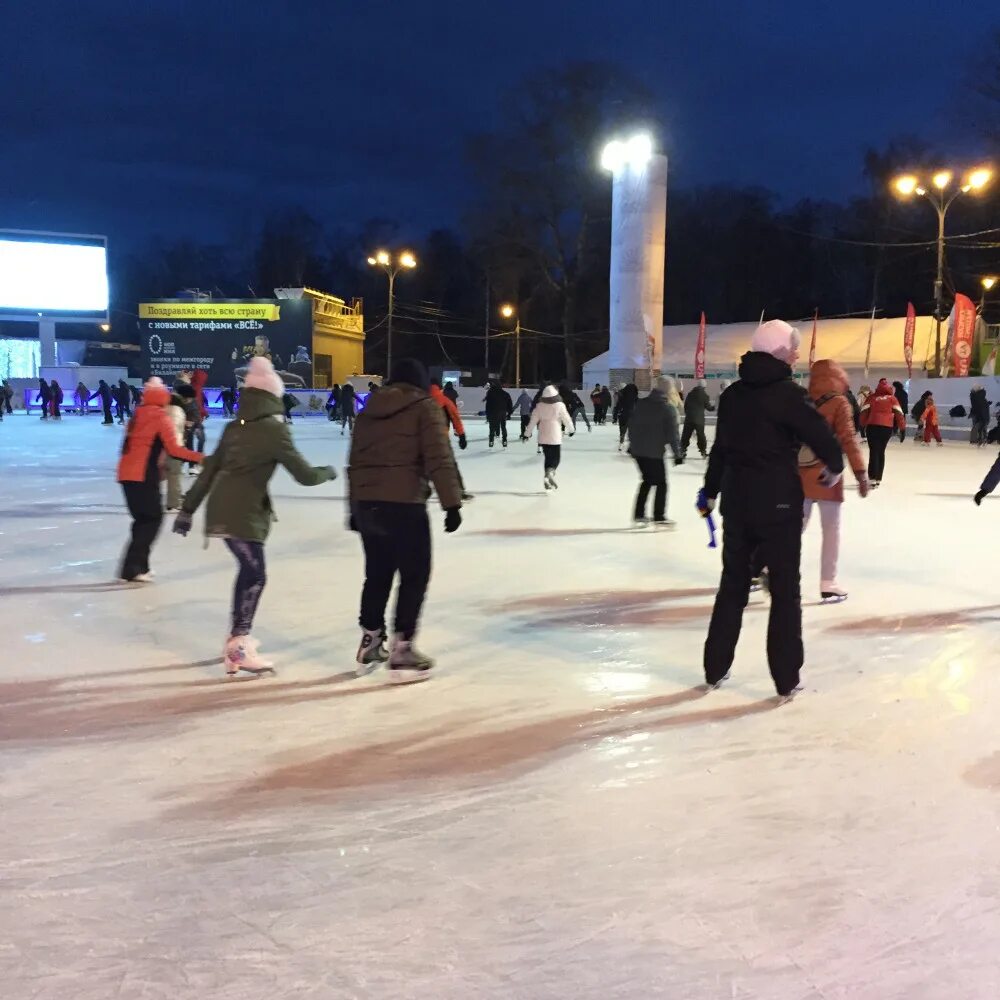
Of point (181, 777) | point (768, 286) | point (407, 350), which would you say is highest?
point (768, 286)

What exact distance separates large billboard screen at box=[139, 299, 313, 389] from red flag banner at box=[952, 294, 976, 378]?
2289 cm

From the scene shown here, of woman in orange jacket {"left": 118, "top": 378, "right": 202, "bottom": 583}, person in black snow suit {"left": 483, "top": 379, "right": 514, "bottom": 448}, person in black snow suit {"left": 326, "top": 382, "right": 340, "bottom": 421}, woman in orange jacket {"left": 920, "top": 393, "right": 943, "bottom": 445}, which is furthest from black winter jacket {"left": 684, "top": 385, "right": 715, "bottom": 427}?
person in black snow suit {"left": 326, "top": 382, "right": 340, "bottom": 421}

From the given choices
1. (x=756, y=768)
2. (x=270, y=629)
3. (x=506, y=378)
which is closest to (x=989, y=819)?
(x=756, y=768)

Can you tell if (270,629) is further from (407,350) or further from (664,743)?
(407,350)

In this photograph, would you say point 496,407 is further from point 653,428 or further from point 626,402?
point 653,428

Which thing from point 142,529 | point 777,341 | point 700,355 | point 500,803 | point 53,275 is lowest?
point 500,803

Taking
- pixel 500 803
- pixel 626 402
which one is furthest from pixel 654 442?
pixel 626 402

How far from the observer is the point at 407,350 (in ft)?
170

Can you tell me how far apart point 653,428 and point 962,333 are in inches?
808

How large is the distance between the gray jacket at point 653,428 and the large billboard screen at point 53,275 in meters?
30.5

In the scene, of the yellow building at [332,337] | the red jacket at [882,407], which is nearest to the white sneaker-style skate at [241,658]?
the red jacket at [882,407]

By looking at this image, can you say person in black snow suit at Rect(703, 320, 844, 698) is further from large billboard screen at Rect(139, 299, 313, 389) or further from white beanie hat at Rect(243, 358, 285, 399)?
large billboard screen at Rect(139, 299, 313, 389)

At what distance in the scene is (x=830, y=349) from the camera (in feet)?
111

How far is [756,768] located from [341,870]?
1.42 m
